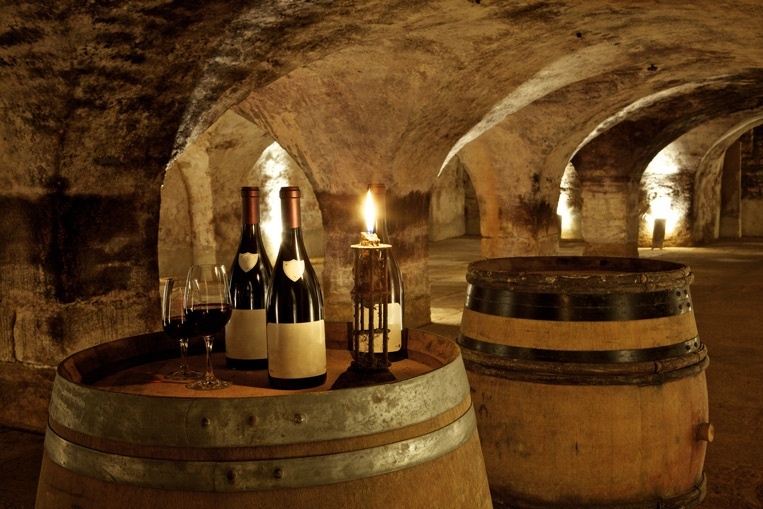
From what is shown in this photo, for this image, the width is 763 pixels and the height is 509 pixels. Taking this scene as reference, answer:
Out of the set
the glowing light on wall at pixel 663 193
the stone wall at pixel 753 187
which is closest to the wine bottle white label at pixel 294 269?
the glowing light on wall at pixel 663 193

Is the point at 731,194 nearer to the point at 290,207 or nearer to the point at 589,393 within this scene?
the point at 589,393

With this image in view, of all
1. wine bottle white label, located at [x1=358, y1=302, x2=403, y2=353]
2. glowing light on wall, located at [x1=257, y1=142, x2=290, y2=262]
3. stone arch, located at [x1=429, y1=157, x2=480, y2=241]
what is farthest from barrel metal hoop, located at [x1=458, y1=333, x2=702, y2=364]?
stone arch, located at [x1=429, y1=157, x2=480, y2=241]

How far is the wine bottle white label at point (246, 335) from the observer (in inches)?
69.5

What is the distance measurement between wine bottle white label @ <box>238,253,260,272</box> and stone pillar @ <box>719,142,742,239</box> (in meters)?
18.3

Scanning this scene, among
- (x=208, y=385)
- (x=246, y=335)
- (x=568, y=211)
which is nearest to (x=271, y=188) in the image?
(x=568, y=211)

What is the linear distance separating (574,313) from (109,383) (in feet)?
4.35

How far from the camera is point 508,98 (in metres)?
7.32

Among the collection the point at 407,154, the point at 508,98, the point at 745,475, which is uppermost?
the point at 508,98

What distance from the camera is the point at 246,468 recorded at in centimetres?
127

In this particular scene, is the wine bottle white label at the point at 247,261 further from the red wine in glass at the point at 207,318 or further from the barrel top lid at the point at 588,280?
the barrel top lid at the point at 588,280

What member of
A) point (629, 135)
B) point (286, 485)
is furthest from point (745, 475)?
point (629, 135)

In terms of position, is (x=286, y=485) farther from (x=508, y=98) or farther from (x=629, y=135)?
(x=629, y=135)

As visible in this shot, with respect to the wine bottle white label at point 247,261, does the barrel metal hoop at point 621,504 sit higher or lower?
lower

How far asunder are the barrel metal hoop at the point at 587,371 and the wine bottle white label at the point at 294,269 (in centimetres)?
91
